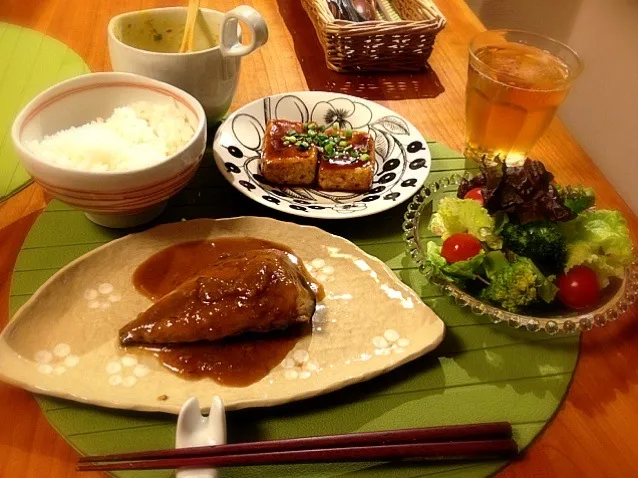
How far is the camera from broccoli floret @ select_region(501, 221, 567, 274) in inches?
54.1

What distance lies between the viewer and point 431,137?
6.69 ft

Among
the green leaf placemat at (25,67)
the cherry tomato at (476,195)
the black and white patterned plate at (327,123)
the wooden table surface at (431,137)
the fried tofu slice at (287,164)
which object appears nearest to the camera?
the wooden table surface at (431,137)

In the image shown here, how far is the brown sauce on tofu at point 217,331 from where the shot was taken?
122cm

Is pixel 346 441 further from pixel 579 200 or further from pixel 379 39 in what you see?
pixel 379 39

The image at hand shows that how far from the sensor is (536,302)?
1.39 m

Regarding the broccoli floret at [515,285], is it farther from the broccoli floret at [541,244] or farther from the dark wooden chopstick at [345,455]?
the dark wooden chopstick at [345,455]

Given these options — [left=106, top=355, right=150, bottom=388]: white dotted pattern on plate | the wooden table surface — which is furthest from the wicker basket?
[left=106, top=355, right=150, bottom=388]: white dotted pattern on plate

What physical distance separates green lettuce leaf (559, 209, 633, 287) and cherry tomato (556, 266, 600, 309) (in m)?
0.02

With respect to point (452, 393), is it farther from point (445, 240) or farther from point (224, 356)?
point (224, 356)

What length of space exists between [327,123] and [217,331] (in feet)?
3.31

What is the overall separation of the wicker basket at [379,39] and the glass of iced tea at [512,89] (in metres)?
0.32

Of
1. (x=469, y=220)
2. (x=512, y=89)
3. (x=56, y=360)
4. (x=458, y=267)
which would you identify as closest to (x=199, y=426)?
(x=56, y=360)

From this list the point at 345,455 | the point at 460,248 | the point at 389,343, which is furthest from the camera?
the point at 460,248

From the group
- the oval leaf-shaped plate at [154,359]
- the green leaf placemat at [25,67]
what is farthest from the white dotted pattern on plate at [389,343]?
the green leaf placemat at [25,67]
